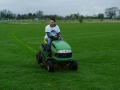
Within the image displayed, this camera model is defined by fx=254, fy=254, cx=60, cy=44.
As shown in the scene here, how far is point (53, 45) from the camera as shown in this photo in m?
9.23

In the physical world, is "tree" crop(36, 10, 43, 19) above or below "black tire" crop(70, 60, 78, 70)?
above

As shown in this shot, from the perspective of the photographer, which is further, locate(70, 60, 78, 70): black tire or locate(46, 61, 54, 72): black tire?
locate(70, 60, 78, 70): black tire

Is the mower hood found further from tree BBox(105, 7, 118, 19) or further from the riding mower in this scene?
tree BBox(105, 7, 118, 19)

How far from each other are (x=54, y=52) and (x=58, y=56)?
0.26m

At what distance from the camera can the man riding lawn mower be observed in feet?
29.2

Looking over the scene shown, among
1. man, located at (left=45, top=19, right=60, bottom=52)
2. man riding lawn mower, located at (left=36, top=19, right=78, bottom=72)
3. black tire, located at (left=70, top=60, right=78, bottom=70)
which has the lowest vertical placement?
black tire, located at (left=70, top=60, right=78, bottom=70)

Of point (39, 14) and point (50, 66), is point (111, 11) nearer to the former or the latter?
point (39, 14)

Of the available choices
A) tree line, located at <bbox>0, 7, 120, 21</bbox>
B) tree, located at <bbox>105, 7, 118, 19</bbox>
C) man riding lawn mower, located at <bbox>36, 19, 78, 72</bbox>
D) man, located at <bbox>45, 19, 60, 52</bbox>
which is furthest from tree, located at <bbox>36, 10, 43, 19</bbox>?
man riding lawn mower, located at <bbox>36, 19, 78, 72</bbox>

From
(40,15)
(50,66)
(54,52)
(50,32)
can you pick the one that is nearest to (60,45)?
(54,52)

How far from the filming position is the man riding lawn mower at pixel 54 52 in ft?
29.2

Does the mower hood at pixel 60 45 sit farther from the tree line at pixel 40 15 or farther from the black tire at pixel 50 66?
the tree line at pixel 40 15

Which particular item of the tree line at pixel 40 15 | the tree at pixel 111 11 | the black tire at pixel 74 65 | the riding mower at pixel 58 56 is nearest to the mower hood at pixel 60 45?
the riding mower at pixel 58 56

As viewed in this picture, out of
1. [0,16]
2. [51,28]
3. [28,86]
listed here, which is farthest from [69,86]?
[0,16]

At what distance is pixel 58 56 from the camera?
8.88 m
